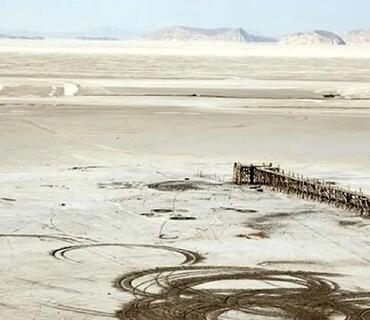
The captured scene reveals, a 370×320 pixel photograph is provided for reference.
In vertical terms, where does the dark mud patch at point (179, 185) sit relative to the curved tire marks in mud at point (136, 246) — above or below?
below

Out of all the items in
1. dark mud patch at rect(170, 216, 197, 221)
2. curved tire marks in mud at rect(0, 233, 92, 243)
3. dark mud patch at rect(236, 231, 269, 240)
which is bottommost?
curved tire marks in mud at rect(0, 233, 92, 243)

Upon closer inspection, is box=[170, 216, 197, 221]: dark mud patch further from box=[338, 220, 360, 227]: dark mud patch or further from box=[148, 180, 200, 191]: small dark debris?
box=[148, 180, 200, 191]: small dark debris

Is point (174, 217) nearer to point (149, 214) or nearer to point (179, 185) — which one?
point (149, 214)

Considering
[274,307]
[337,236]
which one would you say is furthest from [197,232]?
[274,307]

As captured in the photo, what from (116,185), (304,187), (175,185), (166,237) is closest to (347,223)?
(304,187)

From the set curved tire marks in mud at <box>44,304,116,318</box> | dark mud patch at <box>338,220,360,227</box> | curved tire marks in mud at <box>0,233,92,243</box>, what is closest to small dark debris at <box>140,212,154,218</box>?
curved tire marks in mud at <box>0,233,92,243</box>

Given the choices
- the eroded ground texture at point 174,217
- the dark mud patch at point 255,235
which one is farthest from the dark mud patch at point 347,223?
the dark mud patch at point 255,235

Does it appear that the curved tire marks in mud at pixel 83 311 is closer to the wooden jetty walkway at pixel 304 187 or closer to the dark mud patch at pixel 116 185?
the wooden jetty walkway at pixel 304 187
